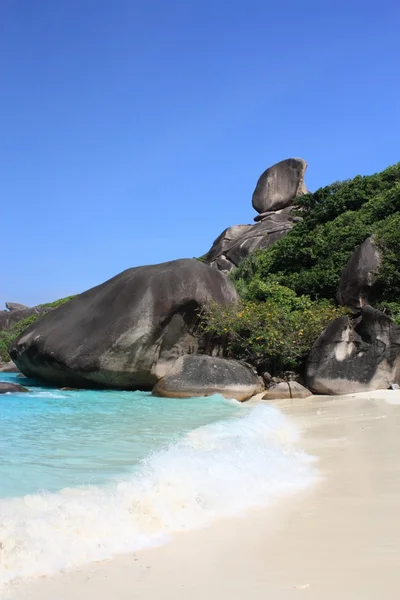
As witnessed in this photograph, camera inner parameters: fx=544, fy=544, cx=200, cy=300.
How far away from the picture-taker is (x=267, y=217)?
31.8m

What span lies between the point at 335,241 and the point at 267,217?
50.3ft

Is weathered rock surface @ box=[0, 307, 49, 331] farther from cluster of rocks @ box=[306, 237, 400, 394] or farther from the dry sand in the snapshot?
the dry sand

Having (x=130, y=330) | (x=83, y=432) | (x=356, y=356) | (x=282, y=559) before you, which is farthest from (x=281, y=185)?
(x=282, y=559)

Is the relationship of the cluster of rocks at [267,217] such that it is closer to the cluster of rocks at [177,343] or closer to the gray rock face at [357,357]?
the cluster of rocks at [177,343]

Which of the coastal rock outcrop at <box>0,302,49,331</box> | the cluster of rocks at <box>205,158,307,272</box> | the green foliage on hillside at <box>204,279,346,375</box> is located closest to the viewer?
the green foliage on hillside at <box>204,279,346,375</box>

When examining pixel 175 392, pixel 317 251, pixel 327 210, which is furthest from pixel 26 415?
pixel 327 210

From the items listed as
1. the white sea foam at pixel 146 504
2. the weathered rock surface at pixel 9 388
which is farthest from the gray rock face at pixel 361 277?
the white sea foam at pixel 146 504

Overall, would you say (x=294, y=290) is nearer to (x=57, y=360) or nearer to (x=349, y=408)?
(x=57, y=360)

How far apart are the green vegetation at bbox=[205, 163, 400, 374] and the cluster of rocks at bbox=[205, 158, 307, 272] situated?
5207mm

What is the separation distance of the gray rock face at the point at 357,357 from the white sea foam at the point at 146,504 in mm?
5681

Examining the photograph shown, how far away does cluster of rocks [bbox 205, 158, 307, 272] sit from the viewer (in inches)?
1088

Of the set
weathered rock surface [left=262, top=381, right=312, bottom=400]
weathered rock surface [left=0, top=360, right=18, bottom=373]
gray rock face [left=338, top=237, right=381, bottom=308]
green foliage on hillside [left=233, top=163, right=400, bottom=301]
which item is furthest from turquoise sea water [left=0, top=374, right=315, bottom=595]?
weathered rock surface [left=0, top=360, right=18, bottom=373]

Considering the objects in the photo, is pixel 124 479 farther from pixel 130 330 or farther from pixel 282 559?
pixel 130 330

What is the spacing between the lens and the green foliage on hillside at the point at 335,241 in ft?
46.6
